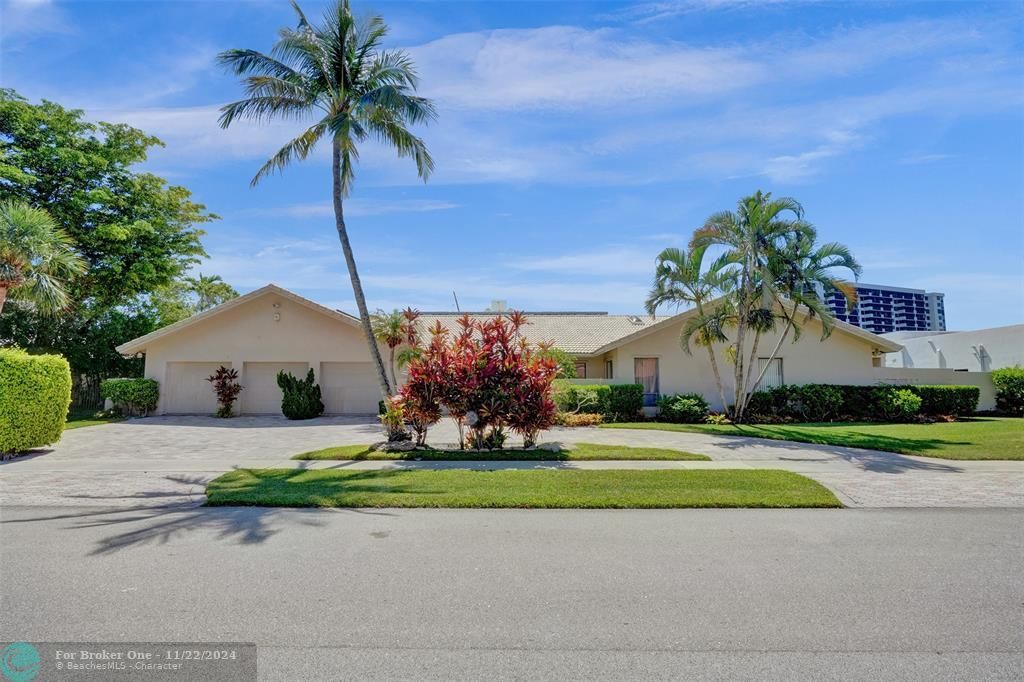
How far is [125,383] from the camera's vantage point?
70.2 ft

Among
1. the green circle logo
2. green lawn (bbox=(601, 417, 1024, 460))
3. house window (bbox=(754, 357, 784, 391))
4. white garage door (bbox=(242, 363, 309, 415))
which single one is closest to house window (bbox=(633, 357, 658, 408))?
green lawn (bbox=(601, 417, 1024, 460))

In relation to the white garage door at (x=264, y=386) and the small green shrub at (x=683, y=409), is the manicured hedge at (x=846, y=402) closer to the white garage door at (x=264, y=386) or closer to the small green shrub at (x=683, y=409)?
the small green shrub at (x=683, y=409)

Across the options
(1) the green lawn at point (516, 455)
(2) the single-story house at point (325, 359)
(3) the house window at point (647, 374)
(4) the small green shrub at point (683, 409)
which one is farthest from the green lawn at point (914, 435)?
(1) the green lawn at point (516, 455)

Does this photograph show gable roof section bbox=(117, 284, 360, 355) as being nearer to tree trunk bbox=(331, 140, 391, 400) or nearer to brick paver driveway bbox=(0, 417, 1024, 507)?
brick paver driveway bbox=(0, 417, 1024, 507)

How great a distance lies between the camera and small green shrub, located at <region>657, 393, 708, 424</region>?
65.9ft

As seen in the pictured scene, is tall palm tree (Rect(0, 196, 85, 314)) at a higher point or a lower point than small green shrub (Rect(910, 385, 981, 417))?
higher

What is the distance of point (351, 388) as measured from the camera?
2284 cm

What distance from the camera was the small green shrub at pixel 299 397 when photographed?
20.8 m

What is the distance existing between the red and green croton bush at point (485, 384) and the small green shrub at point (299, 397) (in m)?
9.53

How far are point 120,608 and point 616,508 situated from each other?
5340mm

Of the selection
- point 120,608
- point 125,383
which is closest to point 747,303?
point 120,608

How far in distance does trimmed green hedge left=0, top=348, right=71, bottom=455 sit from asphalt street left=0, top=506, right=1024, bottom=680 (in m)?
6.83

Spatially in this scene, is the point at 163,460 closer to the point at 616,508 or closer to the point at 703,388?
the point at 616,508

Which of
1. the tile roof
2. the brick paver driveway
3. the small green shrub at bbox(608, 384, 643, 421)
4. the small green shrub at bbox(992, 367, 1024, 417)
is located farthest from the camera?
the tile roof
